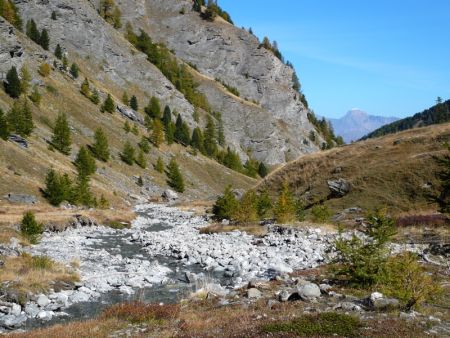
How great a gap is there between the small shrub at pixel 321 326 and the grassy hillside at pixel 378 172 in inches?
1070

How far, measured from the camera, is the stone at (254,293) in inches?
654

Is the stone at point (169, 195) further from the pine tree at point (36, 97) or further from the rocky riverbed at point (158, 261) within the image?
the rocky riverbed at point (158, 261)

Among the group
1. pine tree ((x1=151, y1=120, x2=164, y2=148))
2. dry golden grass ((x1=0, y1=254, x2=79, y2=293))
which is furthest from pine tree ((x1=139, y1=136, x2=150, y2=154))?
dry golden grass ((x1=0, y1=254, x2=79, y2=293))

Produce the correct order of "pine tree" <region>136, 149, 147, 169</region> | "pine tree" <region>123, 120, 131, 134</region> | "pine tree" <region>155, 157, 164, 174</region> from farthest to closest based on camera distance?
"pine tree" <region>123, 120, 131, 134</region> → "pine tree" <region>155, 157, 164, 174</region> → "pine tree" <region>136, 149, 147, 169</region>

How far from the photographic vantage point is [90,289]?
72.5 feet

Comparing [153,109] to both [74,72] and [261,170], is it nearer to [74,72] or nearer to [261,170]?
[74,72]

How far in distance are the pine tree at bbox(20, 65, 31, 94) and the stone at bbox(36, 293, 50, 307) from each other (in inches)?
3599

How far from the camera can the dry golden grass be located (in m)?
20.7

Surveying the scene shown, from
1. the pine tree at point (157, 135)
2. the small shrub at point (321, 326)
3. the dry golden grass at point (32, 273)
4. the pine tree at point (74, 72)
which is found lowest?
the dry golden grass at point (32, 273)

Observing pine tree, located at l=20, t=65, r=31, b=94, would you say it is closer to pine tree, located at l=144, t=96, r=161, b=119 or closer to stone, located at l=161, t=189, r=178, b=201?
stone, located at l=161, t=189, r=178, b=201

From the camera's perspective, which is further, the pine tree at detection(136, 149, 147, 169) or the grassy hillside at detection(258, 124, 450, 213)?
the pine tree at detection(136, 149, 147, 169)

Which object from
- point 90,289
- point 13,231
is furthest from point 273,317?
point 13,231

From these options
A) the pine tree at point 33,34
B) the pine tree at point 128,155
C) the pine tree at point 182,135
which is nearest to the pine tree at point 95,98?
the pine tree at point 128,155

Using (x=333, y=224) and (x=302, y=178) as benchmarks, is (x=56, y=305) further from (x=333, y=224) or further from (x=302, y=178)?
(x=302, y=178)
